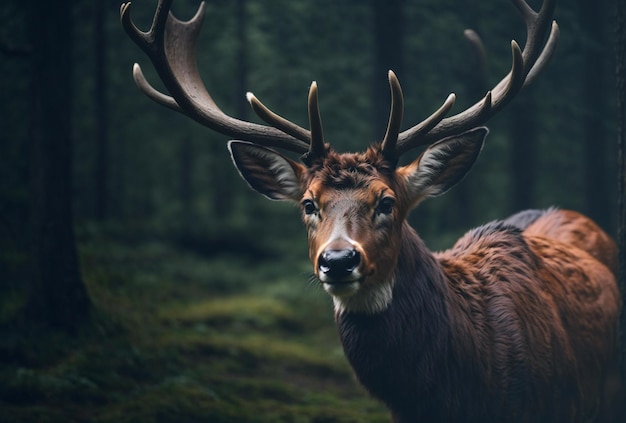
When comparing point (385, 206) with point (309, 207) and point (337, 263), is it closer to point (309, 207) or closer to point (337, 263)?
point (309, 207)

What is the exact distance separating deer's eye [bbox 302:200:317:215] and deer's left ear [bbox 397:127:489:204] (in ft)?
2.39

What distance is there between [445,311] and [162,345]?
4972 millimetres

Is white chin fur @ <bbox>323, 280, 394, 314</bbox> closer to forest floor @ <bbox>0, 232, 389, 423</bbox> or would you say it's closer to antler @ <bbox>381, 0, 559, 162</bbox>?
forest floor @ <bbox>0, 232, 389, 423</bbox>

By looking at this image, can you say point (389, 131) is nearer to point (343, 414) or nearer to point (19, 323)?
point (343, 414)

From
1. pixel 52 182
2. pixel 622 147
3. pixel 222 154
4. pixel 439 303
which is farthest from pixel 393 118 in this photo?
pixel 222 154

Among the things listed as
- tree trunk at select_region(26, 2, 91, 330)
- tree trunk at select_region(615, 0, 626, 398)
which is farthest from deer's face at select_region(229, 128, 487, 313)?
tree trunk at select_region(26, 2, 91, 330)

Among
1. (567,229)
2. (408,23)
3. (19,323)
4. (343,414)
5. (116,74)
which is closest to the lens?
(567,229)

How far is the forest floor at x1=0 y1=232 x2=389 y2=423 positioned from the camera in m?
7.20

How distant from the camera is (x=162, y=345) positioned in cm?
945

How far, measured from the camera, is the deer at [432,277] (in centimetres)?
518

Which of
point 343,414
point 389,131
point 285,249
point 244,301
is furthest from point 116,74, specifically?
point 389,131

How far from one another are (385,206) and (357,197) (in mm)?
213

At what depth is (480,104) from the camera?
580cm

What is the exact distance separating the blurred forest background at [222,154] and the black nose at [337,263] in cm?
146
